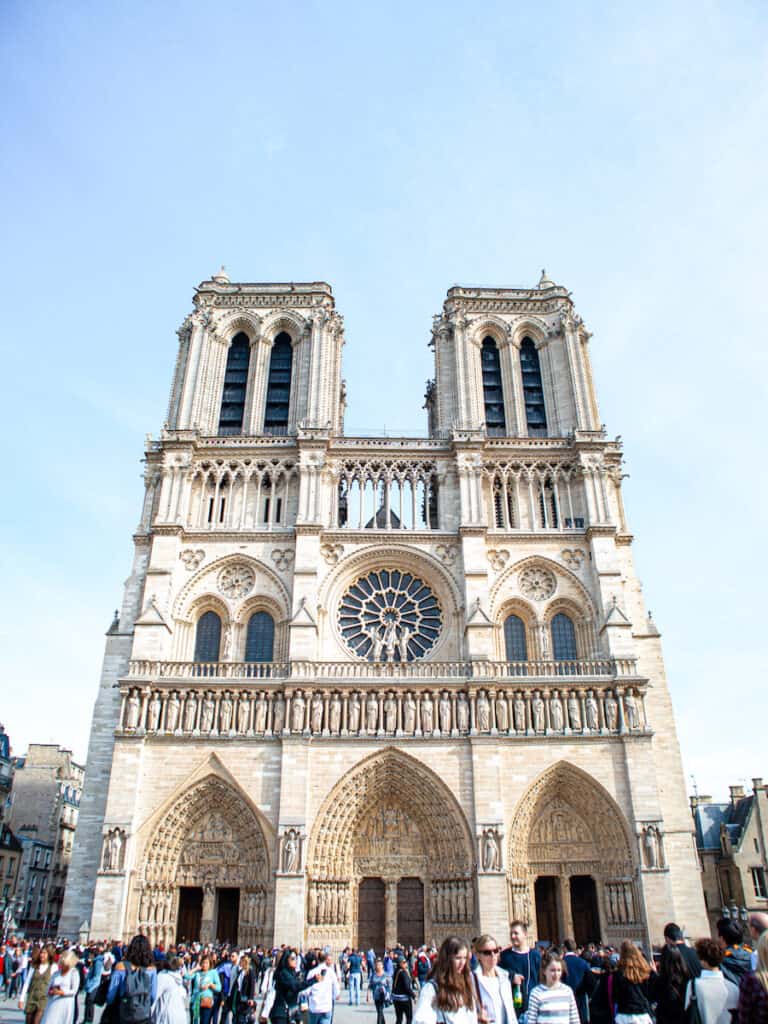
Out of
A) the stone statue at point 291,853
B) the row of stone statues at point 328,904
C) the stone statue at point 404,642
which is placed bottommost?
the row of stone statues at point 328,904

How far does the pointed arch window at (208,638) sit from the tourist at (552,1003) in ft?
70.1

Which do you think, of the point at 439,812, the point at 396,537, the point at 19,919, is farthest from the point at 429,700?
the point at 19,919

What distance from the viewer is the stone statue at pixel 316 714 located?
22375 millimetres

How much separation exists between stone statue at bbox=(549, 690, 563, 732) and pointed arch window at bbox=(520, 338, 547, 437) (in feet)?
35.4

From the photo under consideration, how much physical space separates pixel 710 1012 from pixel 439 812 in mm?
17892

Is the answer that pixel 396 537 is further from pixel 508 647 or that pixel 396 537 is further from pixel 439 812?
pixel 439 812

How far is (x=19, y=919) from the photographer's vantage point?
35344mm

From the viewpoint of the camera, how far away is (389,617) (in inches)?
1022

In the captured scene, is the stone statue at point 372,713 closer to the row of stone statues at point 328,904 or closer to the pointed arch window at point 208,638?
the row of stone statues at point 328,904

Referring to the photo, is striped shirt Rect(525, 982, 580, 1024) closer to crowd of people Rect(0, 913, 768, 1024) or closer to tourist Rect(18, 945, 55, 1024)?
crowd of people Rect(0, 913, 768, 1024)

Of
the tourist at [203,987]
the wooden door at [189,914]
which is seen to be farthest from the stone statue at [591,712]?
the tourist at [203,987]

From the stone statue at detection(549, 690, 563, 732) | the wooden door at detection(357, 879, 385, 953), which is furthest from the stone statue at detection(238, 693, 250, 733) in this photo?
the stone statue at detection(549, 690, 563, 732)

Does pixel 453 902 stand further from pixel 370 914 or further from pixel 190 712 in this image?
pixel 190 712

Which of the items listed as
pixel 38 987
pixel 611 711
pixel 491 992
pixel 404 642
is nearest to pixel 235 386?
pixel 404 642
